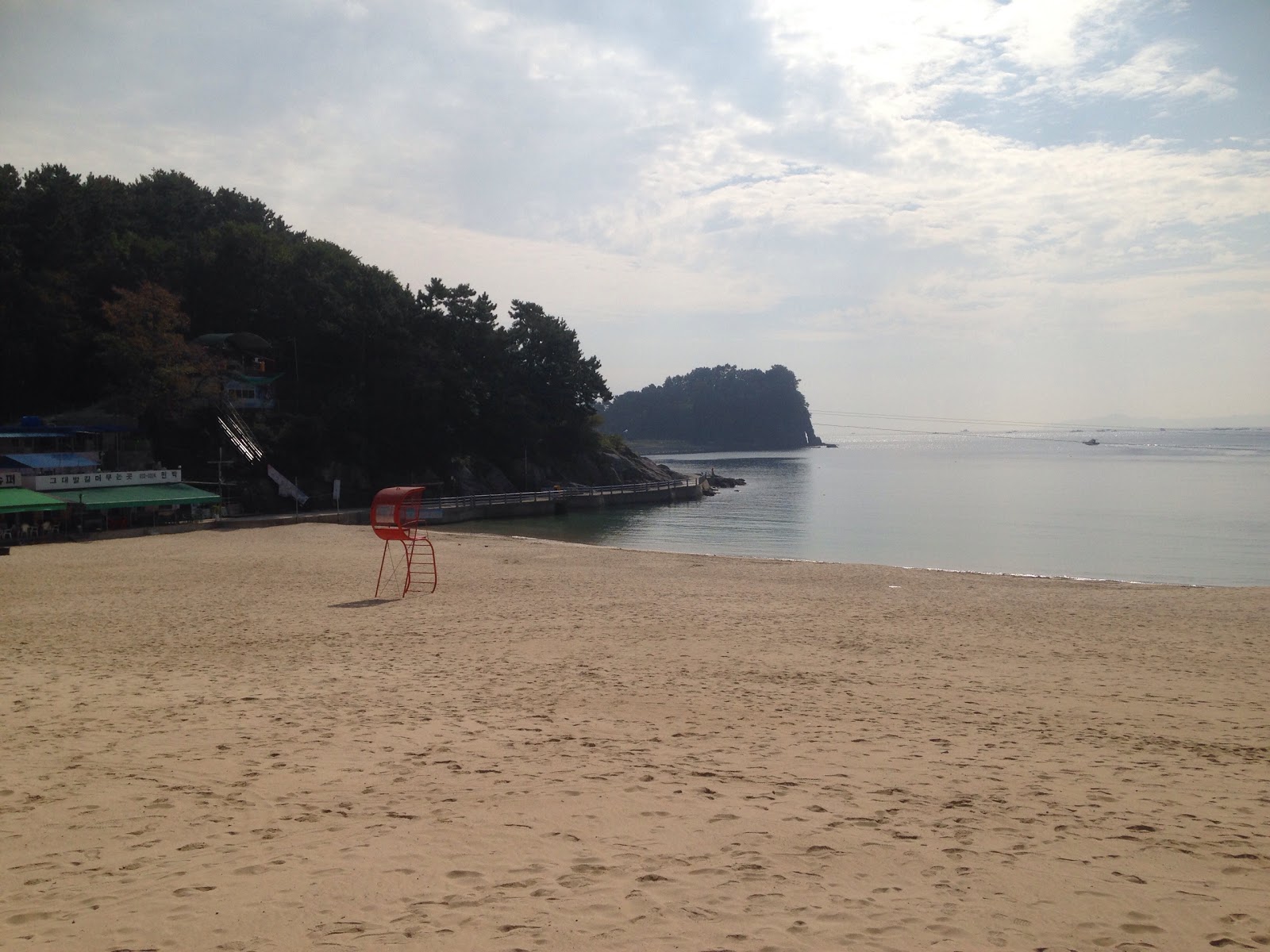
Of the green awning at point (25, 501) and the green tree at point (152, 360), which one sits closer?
the green awning at point (25, 501)

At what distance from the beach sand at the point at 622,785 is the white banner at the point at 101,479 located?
1919cm

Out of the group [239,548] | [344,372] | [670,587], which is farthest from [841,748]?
[344,372]

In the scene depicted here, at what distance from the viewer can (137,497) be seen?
103ft

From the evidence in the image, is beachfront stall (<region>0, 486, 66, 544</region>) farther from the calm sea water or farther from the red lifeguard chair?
the calm sea water

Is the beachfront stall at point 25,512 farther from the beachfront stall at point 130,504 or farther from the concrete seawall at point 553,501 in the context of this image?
the concrete seawall at point 553,501

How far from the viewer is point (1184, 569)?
28453mm

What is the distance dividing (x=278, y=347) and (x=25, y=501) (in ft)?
93.1

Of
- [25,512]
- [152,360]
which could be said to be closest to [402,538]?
[25,512]

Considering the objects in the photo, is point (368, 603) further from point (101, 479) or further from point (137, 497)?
point (101, 479)

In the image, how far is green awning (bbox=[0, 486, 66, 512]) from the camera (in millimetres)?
26438

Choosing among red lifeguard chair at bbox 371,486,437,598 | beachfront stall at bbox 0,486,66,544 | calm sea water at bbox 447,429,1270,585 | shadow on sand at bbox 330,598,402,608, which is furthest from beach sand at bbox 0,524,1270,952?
calm sea water at bbox 447,429,1270,585

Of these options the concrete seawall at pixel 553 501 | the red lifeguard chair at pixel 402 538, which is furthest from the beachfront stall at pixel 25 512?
the concrete seawall at pixel 553 501

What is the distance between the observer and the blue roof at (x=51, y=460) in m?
32.7

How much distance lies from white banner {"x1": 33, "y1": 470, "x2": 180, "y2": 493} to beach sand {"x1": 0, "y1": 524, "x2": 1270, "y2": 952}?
19.2 m
